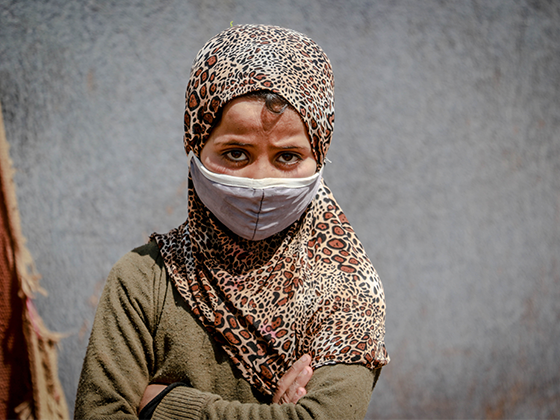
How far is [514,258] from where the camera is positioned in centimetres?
346

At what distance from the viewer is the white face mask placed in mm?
1481

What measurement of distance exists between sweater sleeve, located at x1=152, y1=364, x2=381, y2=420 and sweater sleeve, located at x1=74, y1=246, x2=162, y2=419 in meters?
0.11

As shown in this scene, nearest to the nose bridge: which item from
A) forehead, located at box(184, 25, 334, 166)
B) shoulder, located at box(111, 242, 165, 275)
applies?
forehead, located at box(184, 25, 334, 166)

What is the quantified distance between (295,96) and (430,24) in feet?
6.55

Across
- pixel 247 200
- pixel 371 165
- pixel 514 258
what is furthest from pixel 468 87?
pixel 247 200

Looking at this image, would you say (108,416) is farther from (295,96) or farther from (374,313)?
(295,96)

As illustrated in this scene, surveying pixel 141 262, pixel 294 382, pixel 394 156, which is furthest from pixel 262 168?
pixel 394 156

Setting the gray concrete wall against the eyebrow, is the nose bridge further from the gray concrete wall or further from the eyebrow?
the gray concrete wall

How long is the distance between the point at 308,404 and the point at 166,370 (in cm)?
47

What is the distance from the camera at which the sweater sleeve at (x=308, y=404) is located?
1378 mm

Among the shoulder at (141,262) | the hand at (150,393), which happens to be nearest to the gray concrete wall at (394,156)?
the shoulder at (141,262)

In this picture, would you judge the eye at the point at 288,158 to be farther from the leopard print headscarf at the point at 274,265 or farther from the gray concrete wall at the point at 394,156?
the gray concrete wall at the point at 394,156

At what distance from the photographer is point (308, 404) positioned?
1.38m

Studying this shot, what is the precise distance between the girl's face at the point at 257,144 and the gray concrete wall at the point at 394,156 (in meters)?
1.38
